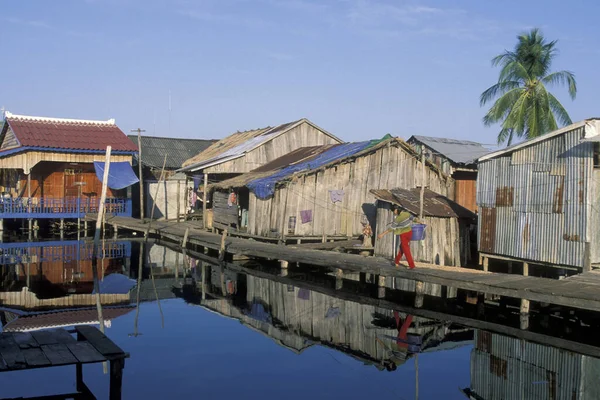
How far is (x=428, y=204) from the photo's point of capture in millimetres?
20125

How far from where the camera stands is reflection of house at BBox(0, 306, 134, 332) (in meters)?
13.8

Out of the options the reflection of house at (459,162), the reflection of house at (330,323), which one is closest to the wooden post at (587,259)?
the reflection of house at (330,323)

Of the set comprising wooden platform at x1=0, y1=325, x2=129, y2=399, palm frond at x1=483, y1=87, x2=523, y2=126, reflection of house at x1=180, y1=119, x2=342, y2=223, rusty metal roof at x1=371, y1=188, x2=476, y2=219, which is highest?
palm frond at x1=483, y1=87, x2=523, y2=126

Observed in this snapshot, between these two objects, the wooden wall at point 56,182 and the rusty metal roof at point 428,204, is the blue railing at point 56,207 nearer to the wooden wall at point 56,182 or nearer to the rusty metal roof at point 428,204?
the wooden wall at point 56,182

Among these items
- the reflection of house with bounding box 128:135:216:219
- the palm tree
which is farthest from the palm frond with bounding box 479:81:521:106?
the reflection of house with bounding box 128:135:216:219

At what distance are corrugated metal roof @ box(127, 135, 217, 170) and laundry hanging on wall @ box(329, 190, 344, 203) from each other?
16.0m

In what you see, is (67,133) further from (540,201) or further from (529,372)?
(529,372)

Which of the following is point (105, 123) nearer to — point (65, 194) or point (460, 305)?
point (65, 194)

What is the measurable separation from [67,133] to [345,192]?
1720cm

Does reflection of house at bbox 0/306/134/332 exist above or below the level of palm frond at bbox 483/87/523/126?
below

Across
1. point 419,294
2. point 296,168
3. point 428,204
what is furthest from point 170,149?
point 419,294

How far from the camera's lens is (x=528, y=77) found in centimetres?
3030

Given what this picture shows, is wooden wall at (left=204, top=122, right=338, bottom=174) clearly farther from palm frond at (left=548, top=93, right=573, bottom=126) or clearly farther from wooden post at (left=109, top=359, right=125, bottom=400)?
wooden post at (left=109, top=359, right=125, bottom=400)

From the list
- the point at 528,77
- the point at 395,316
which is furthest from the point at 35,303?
the point at 528,77
